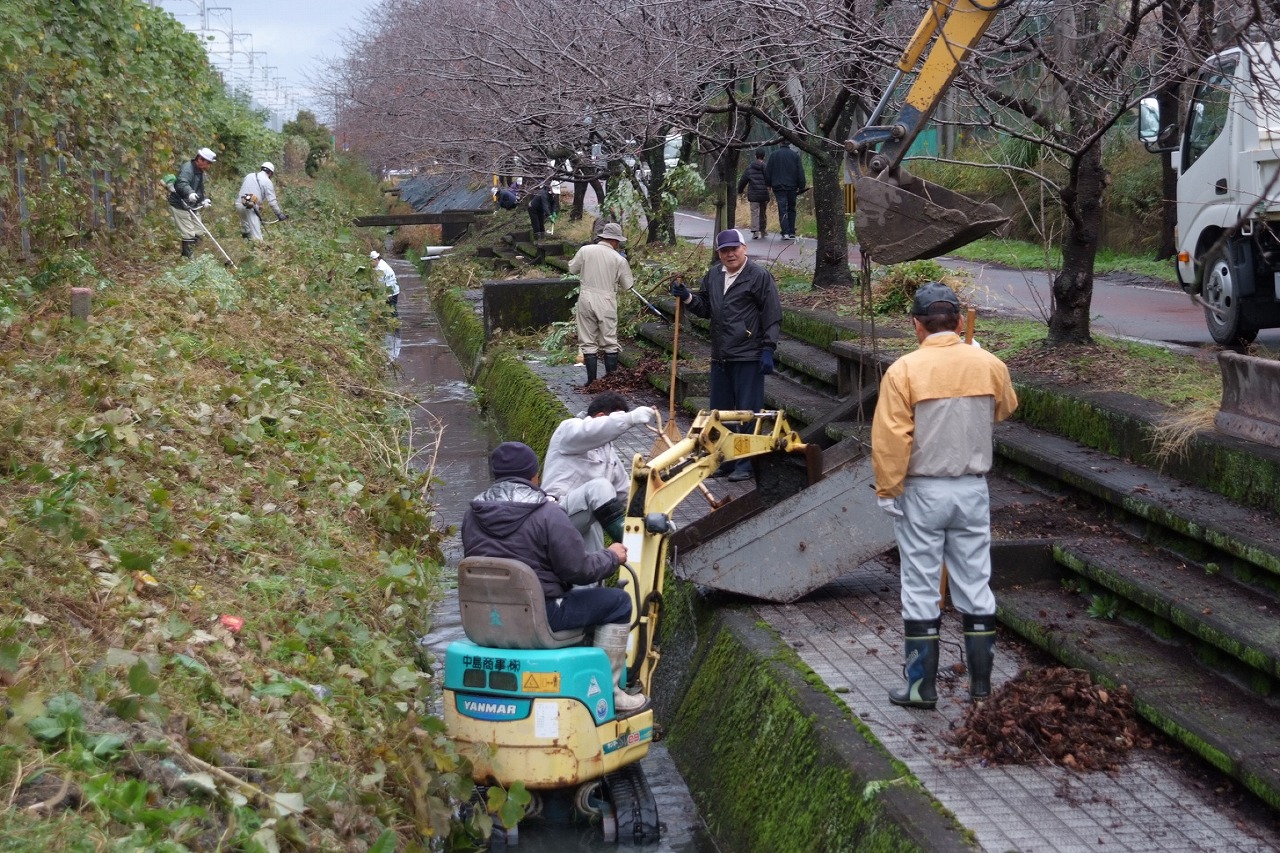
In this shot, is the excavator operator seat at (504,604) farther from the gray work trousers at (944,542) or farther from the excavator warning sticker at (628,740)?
the gray work trousers at (944,542)

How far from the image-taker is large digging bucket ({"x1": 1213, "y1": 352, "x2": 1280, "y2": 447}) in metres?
7.20

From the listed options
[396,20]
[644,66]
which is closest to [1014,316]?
[644,66]

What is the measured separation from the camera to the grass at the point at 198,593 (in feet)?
15.1

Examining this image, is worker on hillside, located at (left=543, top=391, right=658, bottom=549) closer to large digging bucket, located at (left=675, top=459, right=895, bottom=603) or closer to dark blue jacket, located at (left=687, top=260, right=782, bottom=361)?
large digging bucket, located at (left=675, top=459, right=895, bottom=603)

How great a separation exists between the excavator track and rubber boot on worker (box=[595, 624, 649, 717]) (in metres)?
0.32

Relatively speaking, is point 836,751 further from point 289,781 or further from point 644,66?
point 644,66

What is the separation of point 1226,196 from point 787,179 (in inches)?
600

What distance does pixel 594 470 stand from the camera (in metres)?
7.72

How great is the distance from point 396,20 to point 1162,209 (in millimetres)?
24524

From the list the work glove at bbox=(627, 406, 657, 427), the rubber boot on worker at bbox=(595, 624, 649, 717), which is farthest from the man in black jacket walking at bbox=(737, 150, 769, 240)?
the rubber boot on worker at bbox=(595, 624, 649, 717)

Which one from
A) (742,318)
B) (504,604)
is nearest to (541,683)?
(504,604)

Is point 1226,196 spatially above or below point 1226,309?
above

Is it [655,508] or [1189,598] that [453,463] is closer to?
[655,508]

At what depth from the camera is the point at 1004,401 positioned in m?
6.05
